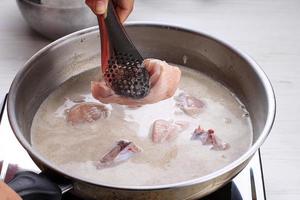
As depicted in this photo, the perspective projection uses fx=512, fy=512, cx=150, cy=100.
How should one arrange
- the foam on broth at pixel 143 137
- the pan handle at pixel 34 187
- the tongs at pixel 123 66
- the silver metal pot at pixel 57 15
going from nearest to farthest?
the pan handle at pixel 34 187
the foam on broth at pixel 143 137
the tongs at pixel 123 66
the silver metal pot at pixel 57 15

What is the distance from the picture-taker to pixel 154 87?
3.34 feet

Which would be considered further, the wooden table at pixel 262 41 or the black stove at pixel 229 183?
the wooden table at pixel 262 41

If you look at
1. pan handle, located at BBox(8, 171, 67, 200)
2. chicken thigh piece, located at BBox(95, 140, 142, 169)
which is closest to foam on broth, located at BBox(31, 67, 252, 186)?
chicken thigh piece, located at BBox(95, 140, 142, 169)

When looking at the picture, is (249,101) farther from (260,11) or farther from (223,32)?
(260,11)

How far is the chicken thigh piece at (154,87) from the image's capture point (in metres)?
1.01

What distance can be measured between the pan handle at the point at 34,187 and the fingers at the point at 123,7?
0.40m

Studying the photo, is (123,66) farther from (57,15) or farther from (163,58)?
(57,15)

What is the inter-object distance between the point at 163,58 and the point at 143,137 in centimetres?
26

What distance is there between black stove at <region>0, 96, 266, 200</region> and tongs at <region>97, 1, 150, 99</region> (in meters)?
0.22

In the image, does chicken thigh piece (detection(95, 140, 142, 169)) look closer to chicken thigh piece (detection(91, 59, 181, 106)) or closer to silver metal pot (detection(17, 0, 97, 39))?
chicken thigh piece (detection(91, 59, 181, 106))

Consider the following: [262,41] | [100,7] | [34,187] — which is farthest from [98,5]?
[262,41]

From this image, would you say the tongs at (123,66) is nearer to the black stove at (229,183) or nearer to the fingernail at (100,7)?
the fingernail at (100,7)

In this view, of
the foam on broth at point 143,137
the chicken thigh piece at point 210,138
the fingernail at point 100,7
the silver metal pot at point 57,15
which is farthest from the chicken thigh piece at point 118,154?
the silver metal pot at point 57,15

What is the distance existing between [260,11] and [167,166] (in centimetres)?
76
